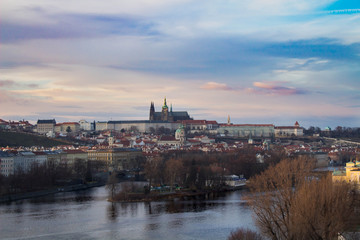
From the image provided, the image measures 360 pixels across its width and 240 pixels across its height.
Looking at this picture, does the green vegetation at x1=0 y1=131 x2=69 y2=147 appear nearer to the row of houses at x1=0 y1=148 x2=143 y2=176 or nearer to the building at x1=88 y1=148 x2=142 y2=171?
the row of houses at x1=0 y1=148 x2=143 y2=176

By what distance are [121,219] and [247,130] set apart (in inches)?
3078

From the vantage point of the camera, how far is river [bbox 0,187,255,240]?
16938 mm

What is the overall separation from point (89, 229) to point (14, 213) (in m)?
4.61

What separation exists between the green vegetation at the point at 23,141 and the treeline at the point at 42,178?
1534 centimetres

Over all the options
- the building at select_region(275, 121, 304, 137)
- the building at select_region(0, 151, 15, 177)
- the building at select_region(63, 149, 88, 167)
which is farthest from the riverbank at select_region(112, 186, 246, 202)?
the building at select_region(275, 121, 304, 137)

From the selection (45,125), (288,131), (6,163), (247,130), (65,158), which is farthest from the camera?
(247,130)

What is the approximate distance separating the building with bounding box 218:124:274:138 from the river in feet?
231

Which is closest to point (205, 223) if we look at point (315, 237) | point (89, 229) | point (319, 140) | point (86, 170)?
point (89, 229)

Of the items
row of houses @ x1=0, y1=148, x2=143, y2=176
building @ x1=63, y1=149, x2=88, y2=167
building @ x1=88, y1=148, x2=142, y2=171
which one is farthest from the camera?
building @ x1=88, y1=148, x2=142, y2=171

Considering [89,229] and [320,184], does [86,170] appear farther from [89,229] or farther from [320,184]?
[320,184]

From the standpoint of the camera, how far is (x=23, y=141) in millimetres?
57250

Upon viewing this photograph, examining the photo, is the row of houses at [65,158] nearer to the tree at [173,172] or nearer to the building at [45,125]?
the tree at [173,172]

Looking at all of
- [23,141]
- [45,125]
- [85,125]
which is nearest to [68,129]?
[45,125]

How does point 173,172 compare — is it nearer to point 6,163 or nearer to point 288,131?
point 6,163
